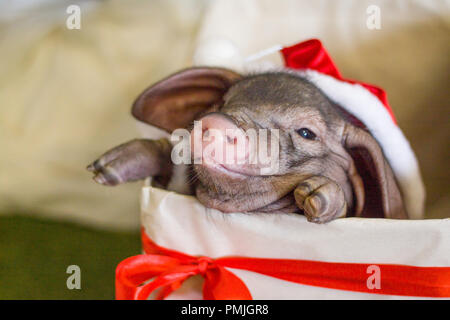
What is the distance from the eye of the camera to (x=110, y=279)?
1.49 meters

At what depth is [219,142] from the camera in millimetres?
827

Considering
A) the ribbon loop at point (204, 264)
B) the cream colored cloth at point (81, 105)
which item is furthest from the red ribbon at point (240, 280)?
the cream colored cloth at point (81, 105)

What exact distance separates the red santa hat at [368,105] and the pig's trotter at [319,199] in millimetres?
257

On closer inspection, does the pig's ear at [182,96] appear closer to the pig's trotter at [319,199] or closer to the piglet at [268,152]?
the piglet at [268,152]

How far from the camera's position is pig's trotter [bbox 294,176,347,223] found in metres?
0.83

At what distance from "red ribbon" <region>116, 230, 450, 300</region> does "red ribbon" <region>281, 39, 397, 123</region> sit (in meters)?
0.43

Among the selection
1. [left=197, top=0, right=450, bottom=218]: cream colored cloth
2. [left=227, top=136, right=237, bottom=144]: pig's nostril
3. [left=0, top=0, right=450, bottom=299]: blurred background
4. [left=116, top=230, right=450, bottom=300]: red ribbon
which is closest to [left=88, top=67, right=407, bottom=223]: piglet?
[left=227, top=136, right=237, bottom=144]: pig's nostril

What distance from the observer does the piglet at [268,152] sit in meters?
0.87

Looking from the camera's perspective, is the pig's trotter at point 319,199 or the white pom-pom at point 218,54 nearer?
the pig's trotter at point 319,199

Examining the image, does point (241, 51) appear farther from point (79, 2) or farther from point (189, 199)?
point (79, 2)

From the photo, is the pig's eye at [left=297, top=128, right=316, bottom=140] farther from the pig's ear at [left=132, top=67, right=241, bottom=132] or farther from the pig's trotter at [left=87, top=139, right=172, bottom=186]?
the pig's trotter at [left=87, top=139, right=172, bottom=186]
